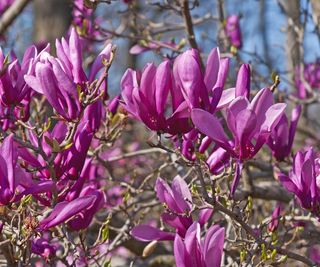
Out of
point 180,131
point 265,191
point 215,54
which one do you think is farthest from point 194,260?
point 265,191

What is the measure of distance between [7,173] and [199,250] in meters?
0.41

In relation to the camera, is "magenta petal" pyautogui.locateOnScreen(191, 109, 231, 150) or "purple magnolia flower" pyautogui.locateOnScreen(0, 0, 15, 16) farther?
"purple magnolia flower" pyautogui.locateOnScreen(0, 0, 15, 16)

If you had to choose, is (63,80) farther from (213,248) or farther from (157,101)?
(213,248)

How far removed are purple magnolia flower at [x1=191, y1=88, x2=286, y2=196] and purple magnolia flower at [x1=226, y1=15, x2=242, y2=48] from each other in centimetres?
178

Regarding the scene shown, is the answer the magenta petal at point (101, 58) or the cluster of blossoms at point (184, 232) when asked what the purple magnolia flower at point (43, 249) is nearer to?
the cluster of blossoms at point (184, 232)

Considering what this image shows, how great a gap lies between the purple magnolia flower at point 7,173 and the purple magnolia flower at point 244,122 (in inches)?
14.7

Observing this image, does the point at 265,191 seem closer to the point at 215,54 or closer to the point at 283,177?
the point at 283,177

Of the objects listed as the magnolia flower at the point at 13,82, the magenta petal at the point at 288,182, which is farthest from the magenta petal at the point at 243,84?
the magnolia flower at the point at 13,82

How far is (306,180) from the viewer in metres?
1.40

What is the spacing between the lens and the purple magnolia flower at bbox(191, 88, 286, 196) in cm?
123

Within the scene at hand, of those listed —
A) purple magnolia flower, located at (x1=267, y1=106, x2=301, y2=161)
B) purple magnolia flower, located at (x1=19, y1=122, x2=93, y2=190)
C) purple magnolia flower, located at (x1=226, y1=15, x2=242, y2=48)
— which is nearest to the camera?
purple magnolia flower, located at (x1=19, y1=122, x2=93, y2=190)

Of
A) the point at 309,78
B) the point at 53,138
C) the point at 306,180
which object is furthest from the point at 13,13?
the point at 306,180

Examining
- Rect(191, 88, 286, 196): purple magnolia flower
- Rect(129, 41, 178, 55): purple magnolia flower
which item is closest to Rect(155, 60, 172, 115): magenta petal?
Rect(191, 88, 286, 196): purple magnolia flower

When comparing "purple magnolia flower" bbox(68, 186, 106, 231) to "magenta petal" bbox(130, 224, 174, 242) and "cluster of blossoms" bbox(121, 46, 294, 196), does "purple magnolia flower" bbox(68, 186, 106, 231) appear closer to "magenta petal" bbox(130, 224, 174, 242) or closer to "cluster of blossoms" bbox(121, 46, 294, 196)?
"magenta petal" bbox(130, 224, 174, 242)
